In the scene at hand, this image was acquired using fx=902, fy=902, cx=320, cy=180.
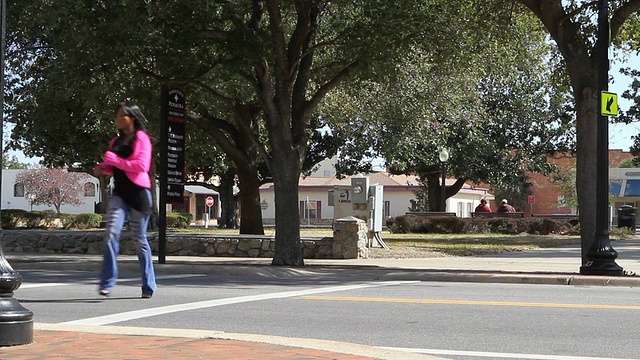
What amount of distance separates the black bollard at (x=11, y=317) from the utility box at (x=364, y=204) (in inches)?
685

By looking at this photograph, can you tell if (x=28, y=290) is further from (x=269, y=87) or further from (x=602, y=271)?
(x=602, y=271)

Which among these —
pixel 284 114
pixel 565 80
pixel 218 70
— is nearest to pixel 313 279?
pixel 284 114

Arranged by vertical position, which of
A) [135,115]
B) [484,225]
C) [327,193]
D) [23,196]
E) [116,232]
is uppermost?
[327,193]

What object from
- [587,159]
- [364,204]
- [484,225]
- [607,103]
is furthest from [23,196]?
[607,103]

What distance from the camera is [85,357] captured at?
635 cm

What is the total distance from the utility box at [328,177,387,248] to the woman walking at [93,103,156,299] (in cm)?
1551

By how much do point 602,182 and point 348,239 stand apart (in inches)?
300

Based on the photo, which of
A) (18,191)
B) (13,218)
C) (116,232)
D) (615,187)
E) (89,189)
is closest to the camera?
(116,232)

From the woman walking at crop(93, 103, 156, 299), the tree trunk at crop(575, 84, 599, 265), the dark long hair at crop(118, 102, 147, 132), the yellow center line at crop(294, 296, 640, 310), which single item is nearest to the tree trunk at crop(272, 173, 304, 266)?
the tree trunk at crop(575, 84, 599, 265)

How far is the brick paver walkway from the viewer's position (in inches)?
253

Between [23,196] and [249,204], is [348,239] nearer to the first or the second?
[249,204]

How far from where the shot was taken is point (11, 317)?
662 centimetres

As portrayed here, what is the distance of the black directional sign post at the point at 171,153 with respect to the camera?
672 inches

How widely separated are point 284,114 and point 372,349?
11.3m
